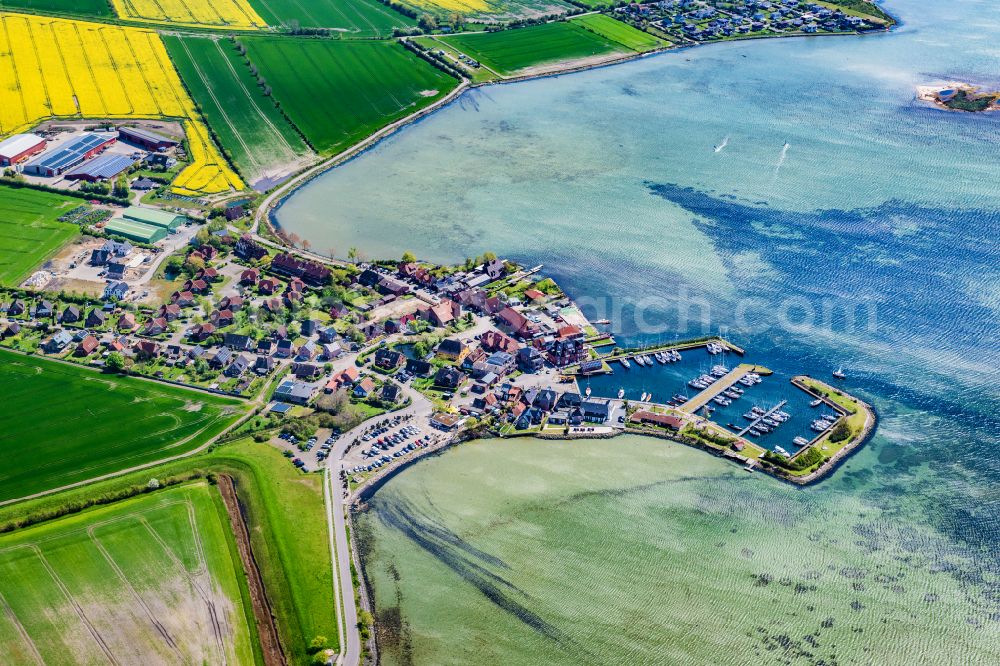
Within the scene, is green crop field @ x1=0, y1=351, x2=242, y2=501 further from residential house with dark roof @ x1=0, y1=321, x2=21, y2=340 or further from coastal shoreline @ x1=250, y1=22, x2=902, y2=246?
coastal shoreline @ x1=250, y1=22, x2=902, y2=246

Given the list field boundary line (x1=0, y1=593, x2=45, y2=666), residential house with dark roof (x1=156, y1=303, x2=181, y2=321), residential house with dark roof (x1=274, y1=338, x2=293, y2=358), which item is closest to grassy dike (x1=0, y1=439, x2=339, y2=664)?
field boundary line (x1=0, y1=593, x2=45, y2=666)

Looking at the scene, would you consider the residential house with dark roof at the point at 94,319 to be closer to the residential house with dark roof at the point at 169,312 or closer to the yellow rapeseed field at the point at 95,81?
the residential house with dark roof at the point at 169,312

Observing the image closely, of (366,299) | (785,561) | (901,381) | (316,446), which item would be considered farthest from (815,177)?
(316,446)

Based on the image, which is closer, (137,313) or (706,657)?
(706,657)

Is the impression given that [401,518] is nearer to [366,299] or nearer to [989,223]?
[366,299]

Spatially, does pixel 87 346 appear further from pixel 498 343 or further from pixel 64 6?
pixel 64 6

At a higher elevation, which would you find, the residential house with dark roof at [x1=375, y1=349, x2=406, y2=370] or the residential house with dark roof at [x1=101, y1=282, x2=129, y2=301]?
the residential house with dark roof at [x1=101, y1=282, x2=129, y2=301]
